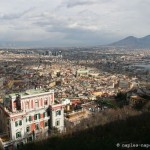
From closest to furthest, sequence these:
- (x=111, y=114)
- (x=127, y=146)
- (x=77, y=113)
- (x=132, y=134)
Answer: (x=127, y=146) < (x=132, y=134) < (x=111, y=114) < (x=77, y=113)

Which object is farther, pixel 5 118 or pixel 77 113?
pixel 77 113

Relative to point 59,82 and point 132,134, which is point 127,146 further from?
point 59,82

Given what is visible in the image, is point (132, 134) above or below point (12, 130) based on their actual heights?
above

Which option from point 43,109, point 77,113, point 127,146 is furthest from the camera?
point 77,113

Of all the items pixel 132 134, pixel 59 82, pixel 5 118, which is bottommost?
pixel 59 82

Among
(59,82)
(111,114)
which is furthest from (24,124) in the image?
(59,82)

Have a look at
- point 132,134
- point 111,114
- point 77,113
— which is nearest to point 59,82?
point 77,113

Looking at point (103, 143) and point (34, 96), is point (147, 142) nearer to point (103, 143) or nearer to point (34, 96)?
point (103, 143)
